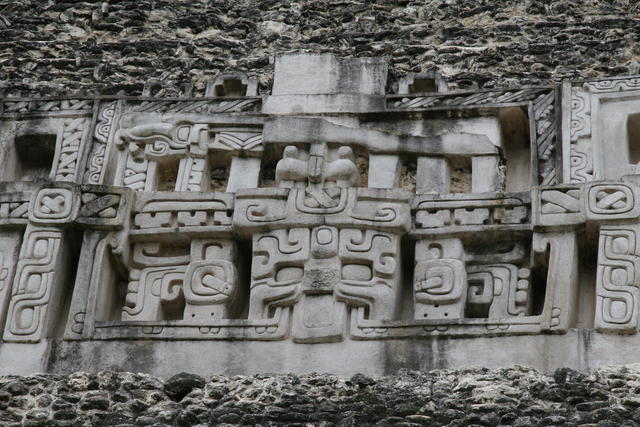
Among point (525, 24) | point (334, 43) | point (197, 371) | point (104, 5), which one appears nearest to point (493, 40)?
point (525, 24)

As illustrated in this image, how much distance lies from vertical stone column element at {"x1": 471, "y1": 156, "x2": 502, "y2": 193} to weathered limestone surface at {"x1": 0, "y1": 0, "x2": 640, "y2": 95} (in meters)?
0.99

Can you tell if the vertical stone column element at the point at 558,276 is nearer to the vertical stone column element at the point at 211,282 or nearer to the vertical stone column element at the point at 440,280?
the vertical stone column element at the point at 440,280

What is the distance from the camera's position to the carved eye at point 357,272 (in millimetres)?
8023

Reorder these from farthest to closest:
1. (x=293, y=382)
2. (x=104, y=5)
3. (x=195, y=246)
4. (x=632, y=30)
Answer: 1. (x=104, y=5)
2. (x=632, y=30)
3. (x=195, y=246)
4. (x=293, y=382)

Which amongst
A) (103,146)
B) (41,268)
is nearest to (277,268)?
(41,268)

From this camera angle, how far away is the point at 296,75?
9.33m

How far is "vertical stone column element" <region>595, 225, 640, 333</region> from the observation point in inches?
301

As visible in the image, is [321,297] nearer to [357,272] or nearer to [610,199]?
[357,272]

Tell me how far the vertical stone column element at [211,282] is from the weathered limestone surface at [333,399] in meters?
0.55

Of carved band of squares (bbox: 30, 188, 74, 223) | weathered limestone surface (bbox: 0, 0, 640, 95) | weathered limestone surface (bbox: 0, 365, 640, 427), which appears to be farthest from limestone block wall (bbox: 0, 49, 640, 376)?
weathered limestone surface (bbox: 0, 0, 640, 95)

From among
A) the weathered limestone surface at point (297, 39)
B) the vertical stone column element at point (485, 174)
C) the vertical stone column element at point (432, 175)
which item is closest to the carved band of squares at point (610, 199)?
the vertical stone column element at point (485, 174)

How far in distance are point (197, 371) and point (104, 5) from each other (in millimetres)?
3704

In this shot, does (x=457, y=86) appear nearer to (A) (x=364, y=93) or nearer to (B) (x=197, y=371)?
(A) (x=364, y=93)

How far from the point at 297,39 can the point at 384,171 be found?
1.96 meters
